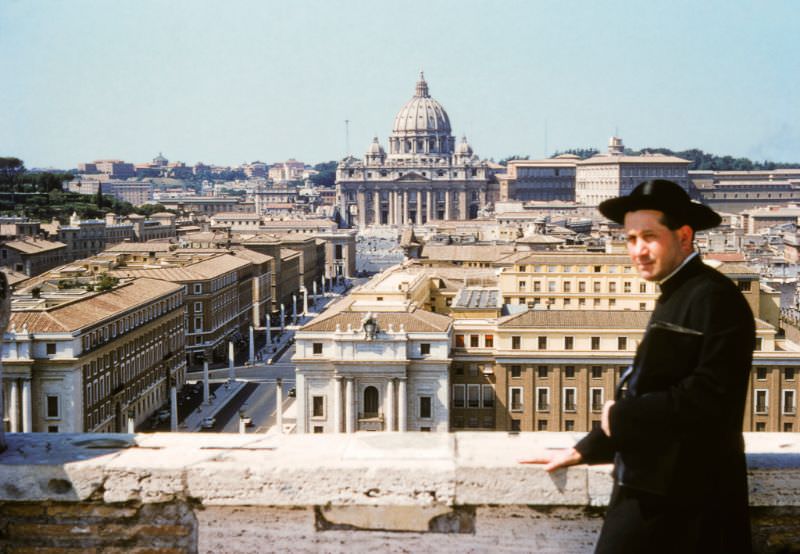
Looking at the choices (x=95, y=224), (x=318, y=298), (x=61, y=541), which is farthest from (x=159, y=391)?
(x=95, y=224)

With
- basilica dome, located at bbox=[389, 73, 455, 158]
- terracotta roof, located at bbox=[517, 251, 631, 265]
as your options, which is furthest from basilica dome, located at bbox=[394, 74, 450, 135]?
terracotta roof, located at bbox=[517, 251, 631, 265]

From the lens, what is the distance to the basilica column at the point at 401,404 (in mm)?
27391

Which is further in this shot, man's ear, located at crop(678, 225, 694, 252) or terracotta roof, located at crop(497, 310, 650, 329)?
terracotta roof, located at crop(497, 310, 650, 329)

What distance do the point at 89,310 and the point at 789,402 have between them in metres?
18.0

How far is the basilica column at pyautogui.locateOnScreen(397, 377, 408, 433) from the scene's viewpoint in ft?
89.9

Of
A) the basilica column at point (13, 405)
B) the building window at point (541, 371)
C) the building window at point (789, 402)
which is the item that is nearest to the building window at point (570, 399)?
the building window at point (541, 371)

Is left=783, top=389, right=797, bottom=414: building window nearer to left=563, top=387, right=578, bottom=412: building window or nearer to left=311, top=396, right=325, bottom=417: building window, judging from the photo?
left=563, top=387, right=578, bottom=412: building window

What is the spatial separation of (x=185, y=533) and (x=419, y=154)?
17841 centimetres

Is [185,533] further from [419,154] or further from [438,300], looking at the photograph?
[419,154]

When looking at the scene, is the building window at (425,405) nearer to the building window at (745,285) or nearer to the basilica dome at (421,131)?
the building window at (745,285)

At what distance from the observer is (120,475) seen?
5.13 m

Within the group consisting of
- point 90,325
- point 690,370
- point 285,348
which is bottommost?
point 285,348

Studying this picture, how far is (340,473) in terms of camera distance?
5008mm

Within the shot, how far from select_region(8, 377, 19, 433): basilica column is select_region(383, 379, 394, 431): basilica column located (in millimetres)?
8447
